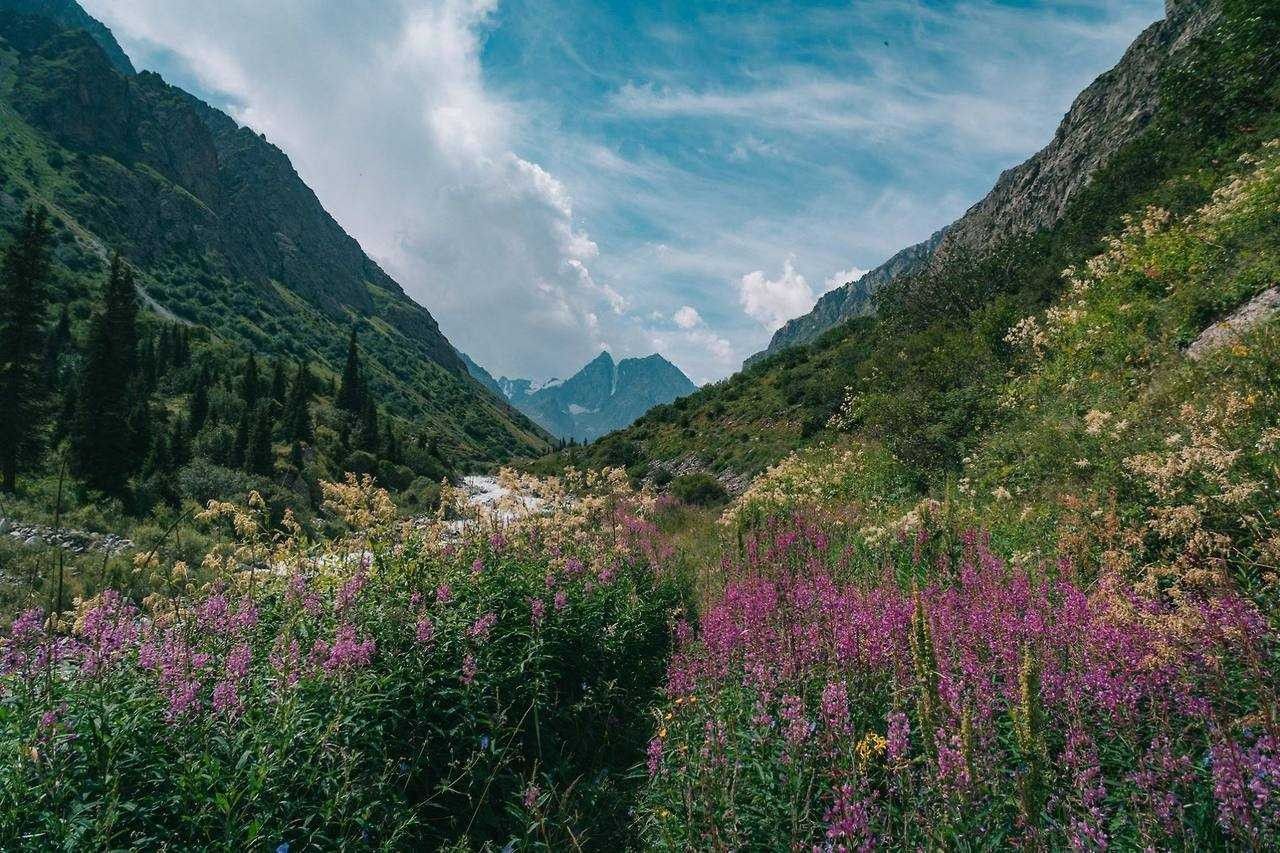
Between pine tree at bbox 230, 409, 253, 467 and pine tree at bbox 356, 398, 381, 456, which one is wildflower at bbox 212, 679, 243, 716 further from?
pine tree at bbox 356, 398, 381, 456

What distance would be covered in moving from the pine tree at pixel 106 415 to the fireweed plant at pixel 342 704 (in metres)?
20.3

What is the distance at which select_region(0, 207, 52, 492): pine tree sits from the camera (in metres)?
21.8

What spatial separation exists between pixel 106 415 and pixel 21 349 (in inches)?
242

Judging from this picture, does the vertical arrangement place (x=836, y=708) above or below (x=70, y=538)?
below

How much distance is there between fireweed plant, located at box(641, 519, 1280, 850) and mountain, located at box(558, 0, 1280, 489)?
605 cm

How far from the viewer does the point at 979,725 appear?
319cm

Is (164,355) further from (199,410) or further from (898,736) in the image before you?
(898,736)

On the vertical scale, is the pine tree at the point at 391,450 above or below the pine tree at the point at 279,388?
below

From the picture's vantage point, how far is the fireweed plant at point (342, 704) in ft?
11.4

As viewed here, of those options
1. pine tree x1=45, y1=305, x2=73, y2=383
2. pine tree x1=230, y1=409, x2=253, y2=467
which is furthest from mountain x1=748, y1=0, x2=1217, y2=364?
pine tree x1=45, y1=305, x2=73, y2=383

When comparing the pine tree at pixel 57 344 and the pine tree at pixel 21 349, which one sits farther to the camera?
the pine tree at pixel 57 344

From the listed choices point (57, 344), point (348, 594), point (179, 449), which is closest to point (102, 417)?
point (179, 449)

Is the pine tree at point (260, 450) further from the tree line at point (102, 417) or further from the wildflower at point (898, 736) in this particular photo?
the wildflower at point (898, 736)

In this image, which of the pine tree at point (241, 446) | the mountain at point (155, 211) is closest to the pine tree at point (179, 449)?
the pine tree at point (241, 446)
